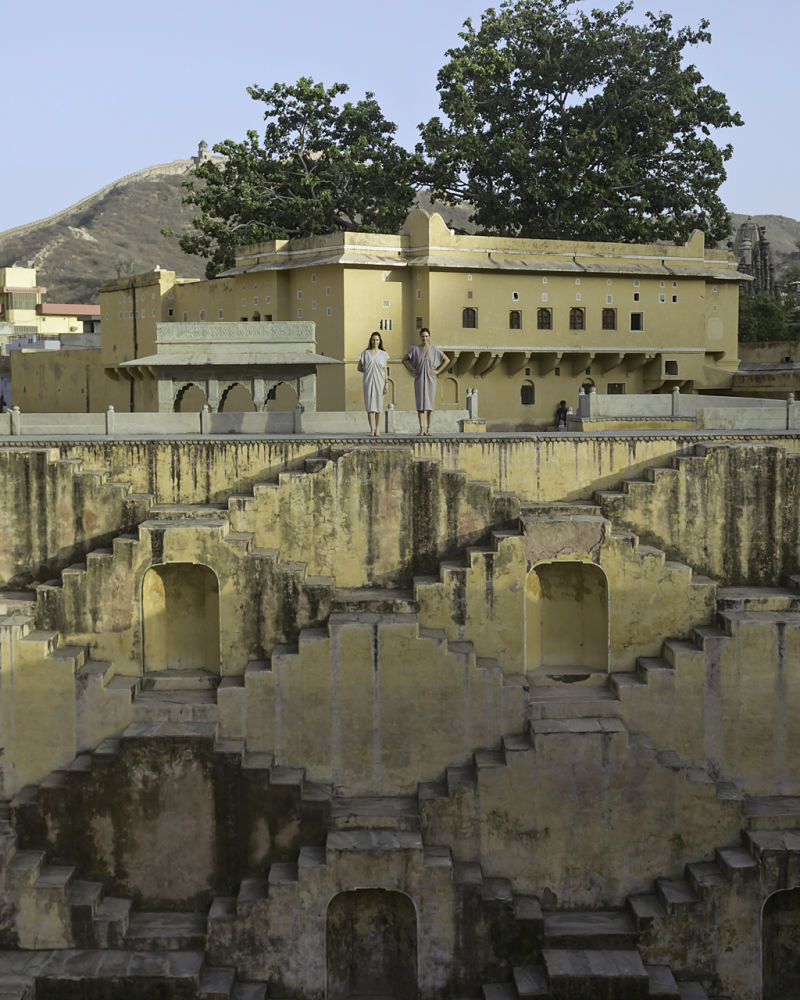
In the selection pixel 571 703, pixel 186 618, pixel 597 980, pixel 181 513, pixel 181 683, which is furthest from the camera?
pixel 186 618

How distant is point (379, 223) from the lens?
1542 inches

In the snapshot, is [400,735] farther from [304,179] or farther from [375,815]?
[304,179]

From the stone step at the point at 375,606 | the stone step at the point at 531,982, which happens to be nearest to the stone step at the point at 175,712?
the stone step at the point at 375,606

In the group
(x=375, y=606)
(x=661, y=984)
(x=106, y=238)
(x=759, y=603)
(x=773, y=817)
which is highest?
(x=106, y=238)

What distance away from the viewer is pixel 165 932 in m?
14.7

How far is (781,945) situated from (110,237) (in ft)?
276

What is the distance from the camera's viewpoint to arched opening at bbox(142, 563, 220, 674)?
56.0 feet

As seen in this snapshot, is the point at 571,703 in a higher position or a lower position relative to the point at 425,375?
lower

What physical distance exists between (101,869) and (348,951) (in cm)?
331

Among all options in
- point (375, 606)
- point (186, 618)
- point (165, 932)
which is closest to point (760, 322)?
point (375, 606)

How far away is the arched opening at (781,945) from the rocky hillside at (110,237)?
67.3 m

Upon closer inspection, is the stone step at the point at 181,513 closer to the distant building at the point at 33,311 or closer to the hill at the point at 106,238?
the distant building at the point at 33,311

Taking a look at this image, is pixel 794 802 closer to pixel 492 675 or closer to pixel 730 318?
pixel 492 675

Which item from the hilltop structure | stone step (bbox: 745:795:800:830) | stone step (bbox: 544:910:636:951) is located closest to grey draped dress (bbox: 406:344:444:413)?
stone step (bbox: 745:795:800:830)
